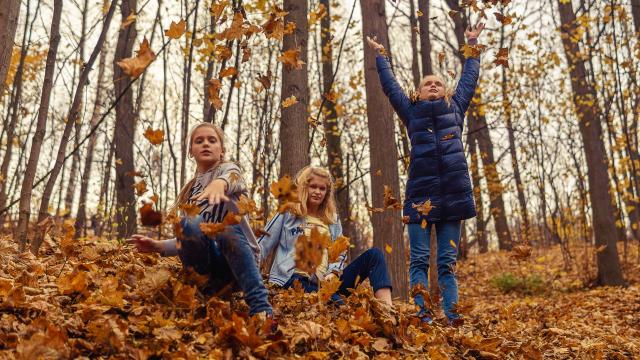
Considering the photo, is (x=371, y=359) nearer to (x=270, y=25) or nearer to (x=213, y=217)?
(x=213, y=217)

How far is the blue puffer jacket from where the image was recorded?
3.75 m

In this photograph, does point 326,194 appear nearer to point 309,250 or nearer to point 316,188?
point 316,188

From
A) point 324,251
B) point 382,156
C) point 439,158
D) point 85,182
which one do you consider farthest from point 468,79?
point 85,182

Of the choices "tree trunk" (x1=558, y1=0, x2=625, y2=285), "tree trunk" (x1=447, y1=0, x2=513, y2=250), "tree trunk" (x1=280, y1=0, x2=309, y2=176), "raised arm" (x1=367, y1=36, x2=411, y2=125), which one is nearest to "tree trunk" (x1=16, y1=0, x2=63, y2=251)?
"tree trunk" (x1=280, y1=0, x2=309, y2=176)

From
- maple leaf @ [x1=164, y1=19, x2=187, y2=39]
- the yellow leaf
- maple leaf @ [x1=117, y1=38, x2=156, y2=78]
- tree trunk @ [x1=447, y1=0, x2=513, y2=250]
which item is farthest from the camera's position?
tree trunk @ [x1=447, y1=0, x2=513, y2=250]

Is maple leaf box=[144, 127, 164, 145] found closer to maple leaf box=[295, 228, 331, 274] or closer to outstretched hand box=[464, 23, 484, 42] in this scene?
maple leaf box=[295, 228, 331, 274]

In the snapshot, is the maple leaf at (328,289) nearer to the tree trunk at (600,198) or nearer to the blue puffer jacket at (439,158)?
the blue puffer jacket at (439,158)

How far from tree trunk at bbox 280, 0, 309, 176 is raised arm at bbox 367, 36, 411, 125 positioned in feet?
2.72

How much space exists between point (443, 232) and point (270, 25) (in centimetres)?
191

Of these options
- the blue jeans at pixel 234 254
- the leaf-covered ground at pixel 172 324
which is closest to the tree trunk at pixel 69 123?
the leaf-covered ground at pixel 172 324

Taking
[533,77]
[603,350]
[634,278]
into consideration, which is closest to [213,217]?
[603,350]

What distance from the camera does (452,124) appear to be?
3.88 metres

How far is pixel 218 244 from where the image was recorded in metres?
2.66

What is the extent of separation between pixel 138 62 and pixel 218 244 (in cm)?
96
